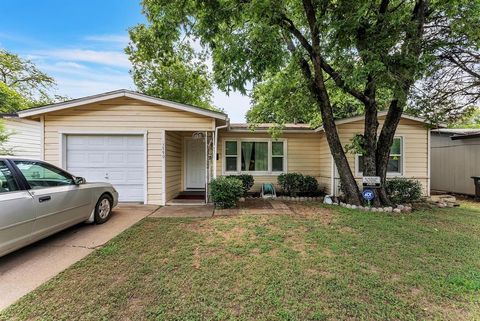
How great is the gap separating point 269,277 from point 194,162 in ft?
25.0

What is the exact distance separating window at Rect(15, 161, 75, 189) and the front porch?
373 centimetres

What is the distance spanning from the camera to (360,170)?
30.6ft

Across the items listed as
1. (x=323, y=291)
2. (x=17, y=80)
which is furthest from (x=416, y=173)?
(x=17, y=80)

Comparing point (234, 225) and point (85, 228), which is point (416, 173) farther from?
point (85, 228)

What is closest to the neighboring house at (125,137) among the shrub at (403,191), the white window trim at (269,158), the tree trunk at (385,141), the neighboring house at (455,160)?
the white window trim at (269,158)

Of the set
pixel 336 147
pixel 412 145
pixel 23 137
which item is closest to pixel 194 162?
pixel 336 147

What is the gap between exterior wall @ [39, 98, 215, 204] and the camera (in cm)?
731

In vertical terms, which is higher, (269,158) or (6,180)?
(269,158)

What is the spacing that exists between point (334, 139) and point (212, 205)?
439cm

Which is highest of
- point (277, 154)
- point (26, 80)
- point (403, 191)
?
point (26, 80)

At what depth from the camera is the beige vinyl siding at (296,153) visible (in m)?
9.91

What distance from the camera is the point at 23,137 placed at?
33.5 feet

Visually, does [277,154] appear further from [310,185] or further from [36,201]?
[36,201]

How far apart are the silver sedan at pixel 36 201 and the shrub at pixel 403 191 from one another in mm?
9134
